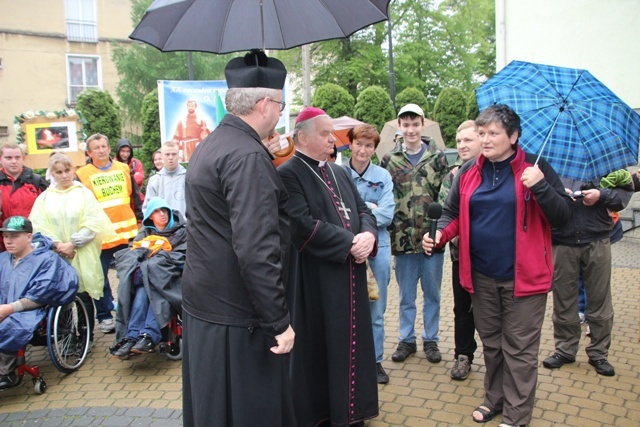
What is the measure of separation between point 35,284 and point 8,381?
80 centimetres

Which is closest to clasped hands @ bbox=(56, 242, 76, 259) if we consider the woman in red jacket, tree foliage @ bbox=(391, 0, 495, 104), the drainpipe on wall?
the woman in red jacket

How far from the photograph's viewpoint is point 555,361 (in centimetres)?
470

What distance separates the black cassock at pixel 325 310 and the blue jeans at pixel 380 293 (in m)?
0.83

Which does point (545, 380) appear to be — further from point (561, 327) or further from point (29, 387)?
point (29, 387)

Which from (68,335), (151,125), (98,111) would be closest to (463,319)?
(68,335)

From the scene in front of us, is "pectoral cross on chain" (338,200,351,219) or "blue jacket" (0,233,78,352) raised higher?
"pectoral cross on chain" (338,200,351,219)

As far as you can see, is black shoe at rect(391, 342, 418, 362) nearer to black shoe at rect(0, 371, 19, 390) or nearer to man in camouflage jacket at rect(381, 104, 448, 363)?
man in camouflage jacket at rect(381, 104, 448, 363)

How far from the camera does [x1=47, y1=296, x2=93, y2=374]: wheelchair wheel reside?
188 inches

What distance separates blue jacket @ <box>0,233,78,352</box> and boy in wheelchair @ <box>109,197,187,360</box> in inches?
17.8

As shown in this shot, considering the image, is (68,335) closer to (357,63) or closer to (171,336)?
(171,336)

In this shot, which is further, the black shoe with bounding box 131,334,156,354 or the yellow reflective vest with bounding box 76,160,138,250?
the yellow reflective vest with bounding box 76,160,138,250

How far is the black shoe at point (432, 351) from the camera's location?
4.89m

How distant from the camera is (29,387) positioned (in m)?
4.88

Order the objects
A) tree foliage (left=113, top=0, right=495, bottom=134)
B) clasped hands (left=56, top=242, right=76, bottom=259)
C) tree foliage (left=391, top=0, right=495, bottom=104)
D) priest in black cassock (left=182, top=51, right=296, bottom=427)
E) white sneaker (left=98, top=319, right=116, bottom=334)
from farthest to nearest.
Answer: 1. tree foliage (left=391, top=0, right=495, bottom=104)
2. tree foliage (left=113, top=0, right=495, bottom=134)
3. white sneaker (left=98, top=319, right=116, bottom=334)
4. clasped hands (left=56, top=242, right=76, bottom=259)
5. priest in black cassock (left=182, top=51, right=296, bottom=427)
